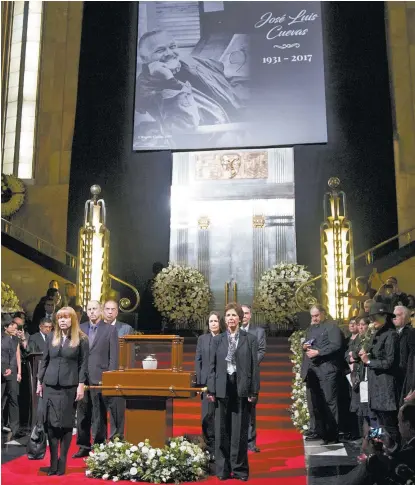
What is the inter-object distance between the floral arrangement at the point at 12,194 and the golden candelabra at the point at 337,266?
7635 mm

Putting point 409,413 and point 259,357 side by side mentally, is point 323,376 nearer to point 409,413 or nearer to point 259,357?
point 259,357

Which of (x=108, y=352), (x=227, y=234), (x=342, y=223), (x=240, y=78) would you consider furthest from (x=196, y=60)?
(x=108, y=352)

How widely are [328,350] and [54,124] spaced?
34.8 feet

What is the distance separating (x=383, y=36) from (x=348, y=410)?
985 centimetres

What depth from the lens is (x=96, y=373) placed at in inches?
264

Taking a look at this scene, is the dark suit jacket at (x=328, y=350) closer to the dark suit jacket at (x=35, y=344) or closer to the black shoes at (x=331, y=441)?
the black shoes at (x=331, y=441)

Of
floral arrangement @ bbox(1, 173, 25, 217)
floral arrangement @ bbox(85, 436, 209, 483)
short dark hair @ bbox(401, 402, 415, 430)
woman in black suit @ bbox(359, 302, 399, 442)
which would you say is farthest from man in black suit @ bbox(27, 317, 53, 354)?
floral arrangement @ bbox(1, 173, 25, 217)

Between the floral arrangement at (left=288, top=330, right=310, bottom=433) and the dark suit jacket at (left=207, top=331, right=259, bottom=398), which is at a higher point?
the dark suit jacket at (left=207, top=331, right=259, bottom=398)

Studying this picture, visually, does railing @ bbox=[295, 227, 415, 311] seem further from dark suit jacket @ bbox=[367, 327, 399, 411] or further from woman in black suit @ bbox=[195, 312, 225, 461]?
dark suit jacket @ bbox=[367, 327, 399, 411]

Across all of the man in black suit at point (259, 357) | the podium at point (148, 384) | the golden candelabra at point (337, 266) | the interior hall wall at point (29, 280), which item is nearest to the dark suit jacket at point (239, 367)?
the podium at point (148, 384)

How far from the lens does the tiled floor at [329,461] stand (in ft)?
17.5

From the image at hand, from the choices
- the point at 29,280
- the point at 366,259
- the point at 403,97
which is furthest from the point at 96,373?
the point at 403,97

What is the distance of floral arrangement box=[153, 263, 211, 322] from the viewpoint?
43.7 ft

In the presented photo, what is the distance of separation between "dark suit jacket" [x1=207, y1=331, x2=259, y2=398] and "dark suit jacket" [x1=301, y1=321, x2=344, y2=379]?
1.54m
